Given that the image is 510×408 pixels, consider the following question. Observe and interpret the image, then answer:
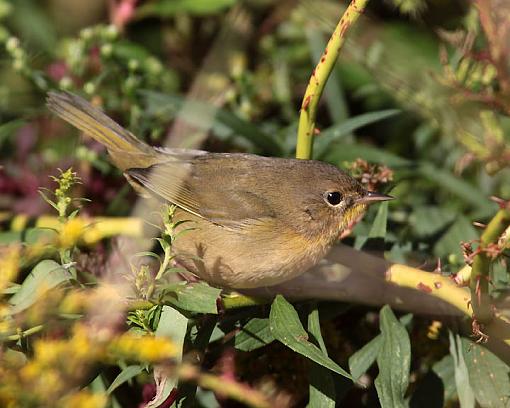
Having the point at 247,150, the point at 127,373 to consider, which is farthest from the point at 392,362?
the point at 247,150

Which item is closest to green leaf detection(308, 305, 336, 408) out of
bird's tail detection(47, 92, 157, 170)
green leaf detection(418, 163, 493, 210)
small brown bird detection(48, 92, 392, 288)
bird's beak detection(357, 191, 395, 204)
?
small brown bird detection(48, 92, 392, 288)

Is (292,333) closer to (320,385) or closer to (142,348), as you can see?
(320,385)

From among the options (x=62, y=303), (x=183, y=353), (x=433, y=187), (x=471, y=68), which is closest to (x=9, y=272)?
(x=62, y=303)

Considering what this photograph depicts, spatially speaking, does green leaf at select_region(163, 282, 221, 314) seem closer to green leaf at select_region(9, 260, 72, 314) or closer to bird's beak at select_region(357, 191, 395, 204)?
green leaf at select_region(9, 260, 72, 314)

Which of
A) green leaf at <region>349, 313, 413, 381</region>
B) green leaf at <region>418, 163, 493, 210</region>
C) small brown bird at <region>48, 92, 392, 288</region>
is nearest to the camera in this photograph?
green leaf at <region>349, 313, 413, 381</region>

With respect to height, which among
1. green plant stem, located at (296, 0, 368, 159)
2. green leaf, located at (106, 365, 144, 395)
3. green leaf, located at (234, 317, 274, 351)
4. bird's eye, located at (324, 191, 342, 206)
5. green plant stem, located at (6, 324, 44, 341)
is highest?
green plant stem, located at (296, 0, 368, 159)

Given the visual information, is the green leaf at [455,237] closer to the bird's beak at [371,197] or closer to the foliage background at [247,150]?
the foliage background at [247,150]

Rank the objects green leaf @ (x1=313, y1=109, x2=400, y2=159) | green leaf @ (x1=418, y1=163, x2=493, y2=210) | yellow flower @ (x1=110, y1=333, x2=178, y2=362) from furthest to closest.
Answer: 1. green leaf @ (x1=418, y1=163, x2=493, y2=210)
2. green leaf @ (x1=313, y1=109, x2=400, y2=159)
3. yellow flower @ (x1=110, y1=333, x2=178, y2=362)

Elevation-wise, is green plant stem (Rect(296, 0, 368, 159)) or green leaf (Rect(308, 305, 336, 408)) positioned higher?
green plant stem (Rect(296, 0, 368, 159))
